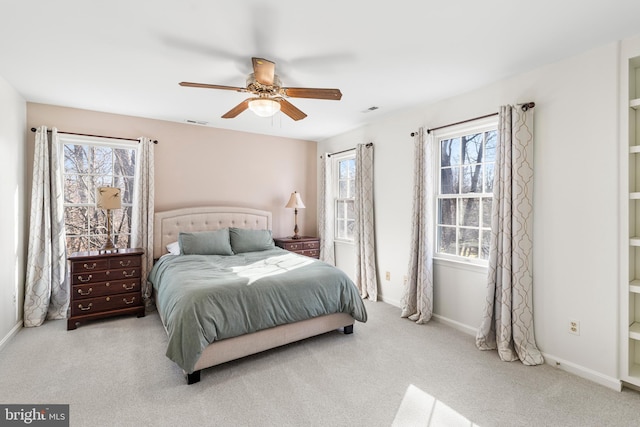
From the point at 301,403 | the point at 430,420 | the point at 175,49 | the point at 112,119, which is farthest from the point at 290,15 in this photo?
the point at 112,119

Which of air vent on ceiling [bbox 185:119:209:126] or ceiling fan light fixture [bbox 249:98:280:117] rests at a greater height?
air vent on ceiling [bbox 185:119:209:126]

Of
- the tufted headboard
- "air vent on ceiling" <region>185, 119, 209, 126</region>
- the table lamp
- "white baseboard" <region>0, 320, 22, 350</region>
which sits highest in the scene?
"air vent on ceiling" <region>185, 119, 209, 126</region>

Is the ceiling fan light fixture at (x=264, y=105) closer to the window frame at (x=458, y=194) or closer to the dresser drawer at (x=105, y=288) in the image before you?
the window frame at (x=458, y=194)

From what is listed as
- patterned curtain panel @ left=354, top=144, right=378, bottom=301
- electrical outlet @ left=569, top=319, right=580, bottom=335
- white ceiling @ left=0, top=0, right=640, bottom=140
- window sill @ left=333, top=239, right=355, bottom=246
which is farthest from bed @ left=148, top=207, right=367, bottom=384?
white ceiling @ left=0, top=0, right=640, bottom=140

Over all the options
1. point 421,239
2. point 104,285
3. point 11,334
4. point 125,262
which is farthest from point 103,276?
point 421,239

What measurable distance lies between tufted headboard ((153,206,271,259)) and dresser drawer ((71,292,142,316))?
2.23 feet

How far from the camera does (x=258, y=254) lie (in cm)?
411

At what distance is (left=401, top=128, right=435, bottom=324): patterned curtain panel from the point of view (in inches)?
138

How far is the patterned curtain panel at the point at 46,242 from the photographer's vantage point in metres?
3.39

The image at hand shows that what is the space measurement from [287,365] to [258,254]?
1790 millimetres

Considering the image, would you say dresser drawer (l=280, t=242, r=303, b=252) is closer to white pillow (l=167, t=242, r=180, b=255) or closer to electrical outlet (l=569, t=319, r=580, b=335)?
white pillow (l=167, t=242, r=180, b=255)

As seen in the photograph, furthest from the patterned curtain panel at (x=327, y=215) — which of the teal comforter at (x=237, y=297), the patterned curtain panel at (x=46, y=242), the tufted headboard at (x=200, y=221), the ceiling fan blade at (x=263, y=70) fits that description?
the patterned curtain panel at (x=46, y=242)

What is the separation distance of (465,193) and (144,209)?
13.1 feet

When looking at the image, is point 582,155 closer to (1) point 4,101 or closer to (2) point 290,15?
(2) point 290,15
